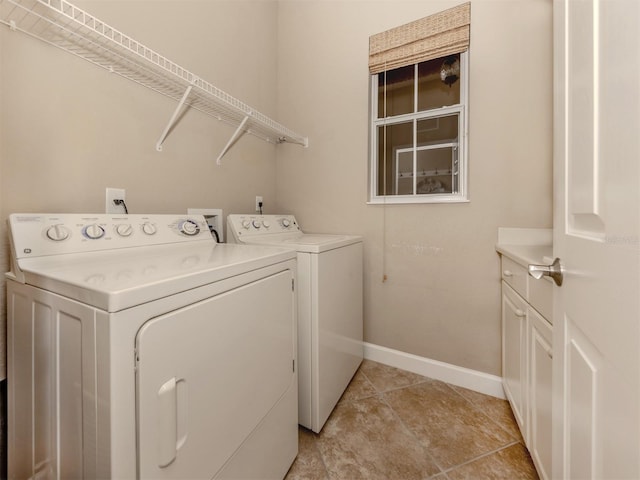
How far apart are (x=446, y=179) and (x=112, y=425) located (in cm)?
218

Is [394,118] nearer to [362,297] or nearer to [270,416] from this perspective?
[362,297]

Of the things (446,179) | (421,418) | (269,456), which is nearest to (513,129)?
(446,179)

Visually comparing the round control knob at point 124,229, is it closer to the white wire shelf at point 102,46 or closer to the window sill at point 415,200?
the white wire shelf at point 102,46

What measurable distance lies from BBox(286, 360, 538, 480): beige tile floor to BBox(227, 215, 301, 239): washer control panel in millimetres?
1195

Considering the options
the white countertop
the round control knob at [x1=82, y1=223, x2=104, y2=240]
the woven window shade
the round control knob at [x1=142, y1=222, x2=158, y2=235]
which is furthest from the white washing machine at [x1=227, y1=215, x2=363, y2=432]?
the woven window shade

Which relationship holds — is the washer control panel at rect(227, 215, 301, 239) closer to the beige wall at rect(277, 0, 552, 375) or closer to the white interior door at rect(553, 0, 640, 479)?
the beige wall at rect(277, 0, 552, 375)

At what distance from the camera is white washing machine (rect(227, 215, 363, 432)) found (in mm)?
1381

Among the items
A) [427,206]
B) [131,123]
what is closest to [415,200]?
[427,206]

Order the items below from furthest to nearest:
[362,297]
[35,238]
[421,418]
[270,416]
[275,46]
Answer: [275,46] → [362,297] → [421,418] → [270,416] → [35,238]

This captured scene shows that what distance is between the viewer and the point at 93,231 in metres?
1.04

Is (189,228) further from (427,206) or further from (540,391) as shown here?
(540,391)

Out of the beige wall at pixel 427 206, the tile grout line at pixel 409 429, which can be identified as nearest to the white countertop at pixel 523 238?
the beige wall at pixel 427 206

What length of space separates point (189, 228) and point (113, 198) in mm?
359

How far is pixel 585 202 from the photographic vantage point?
1.89 ft
